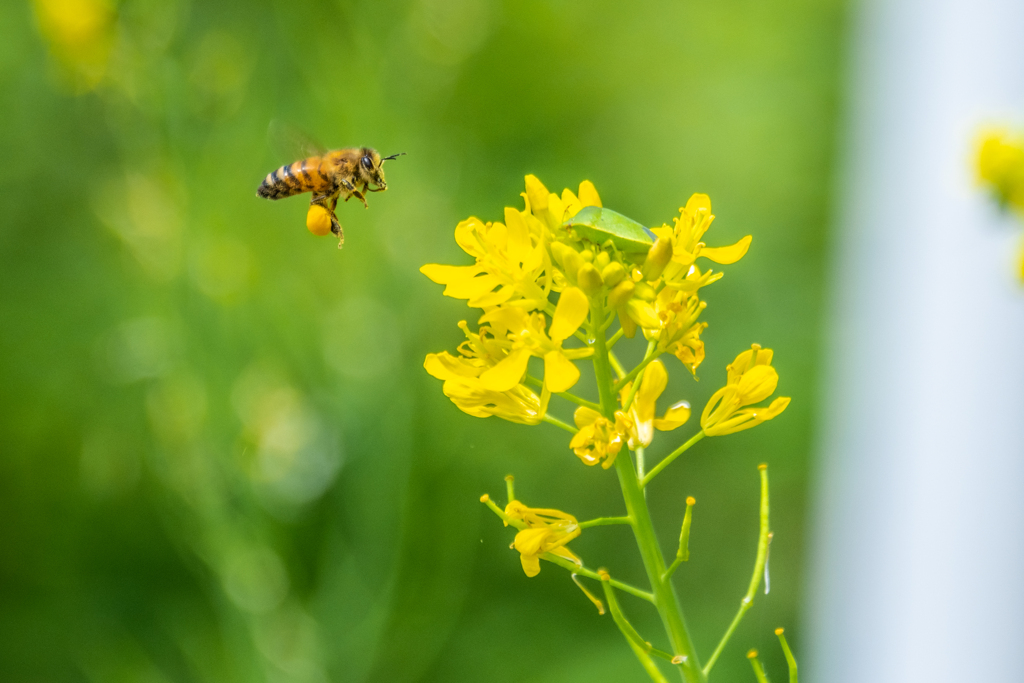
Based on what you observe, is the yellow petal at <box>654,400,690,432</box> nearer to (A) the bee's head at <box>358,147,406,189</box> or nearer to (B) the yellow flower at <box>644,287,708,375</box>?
(B) the yellow flower at <box>644,287,708,375</box>

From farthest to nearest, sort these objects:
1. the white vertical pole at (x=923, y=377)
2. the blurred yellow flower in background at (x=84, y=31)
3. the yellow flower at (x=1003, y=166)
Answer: the blurred yellow flower in background at (x=84, y=31)
the white vertical pole at (x=923, y=377)
the yellow flower at (x=1003, y=166)

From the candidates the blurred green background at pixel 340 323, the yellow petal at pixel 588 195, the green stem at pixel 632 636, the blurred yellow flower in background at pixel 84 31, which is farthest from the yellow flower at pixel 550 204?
the blurred yellow flower in background at pixel 84 31

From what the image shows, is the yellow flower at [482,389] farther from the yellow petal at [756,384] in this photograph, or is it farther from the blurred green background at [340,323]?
the blurred green background at [340,323]

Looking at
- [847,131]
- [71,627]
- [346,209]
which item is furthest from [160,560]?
[847,131]

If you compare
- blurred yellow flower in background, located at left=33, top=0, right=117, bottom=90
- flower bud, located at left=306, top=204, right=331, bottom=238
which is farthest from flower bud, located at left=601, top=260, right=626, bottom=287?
blurred yellow flower in background, located at left=33, top=0, right=117, bottom=90

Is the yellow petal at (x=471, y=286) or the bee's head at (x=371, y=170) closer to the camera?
the yellow petal at (x=471, y=286)

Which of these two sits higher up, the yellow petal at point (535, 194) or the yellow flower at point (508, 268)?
the yellow petal at point (535, 194)
